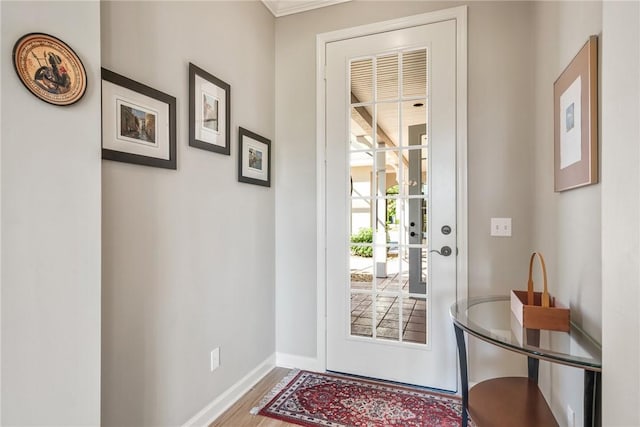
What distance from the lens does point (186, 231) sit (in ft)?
5.68

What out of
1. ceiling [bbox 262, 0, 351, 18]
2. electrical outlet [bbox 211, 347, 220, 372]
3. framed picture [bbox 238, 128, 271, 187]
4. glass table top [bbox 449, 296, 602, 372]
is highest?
ceiling [bbox 262, 0, 351, 18]

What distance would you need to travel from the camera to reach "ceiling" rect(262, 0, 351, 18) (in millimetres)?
2459

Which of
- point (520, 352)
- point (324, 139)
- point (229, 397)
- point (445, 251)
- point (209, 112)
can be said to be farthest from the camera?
point (324, 139)

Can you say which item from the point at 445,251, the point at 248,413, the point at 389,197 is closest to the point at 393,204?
the point at 389,197

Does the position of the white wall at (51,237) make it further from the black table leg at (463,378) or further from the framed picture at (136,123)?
the black table leg at (463,378)

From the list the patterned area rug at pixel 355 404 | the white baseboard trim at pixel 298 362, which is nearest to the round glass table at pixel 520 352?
the patterned area rug at pixel 355 404

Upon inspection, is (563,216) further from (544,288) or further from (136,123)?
(136,123)

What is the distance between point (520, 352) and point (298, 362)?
173 centimetres

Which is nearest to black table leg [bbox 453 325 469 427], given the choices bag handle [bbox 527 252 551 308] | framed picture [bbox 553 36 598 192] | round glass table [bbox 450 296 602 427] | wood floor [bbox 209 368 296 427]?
round glass table [bbox 450 296 602 427]

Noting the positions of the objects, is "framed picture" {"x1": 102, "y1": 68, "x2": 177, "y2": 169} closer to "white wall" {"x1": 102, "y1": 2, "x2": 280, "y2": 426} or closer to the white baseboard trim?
"white wall" {"x1": 102, "y1": 2, "x2": 280, "y2": 426}

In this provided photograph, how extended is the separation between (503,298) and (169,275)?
5.67 feet

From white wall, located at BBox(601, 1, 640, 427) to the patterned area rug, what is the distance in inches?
49.5

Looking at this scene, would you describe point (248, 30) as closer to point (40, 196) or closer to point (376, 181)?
point (376, 181)

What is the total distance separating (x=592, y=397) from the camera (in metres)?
1.06
